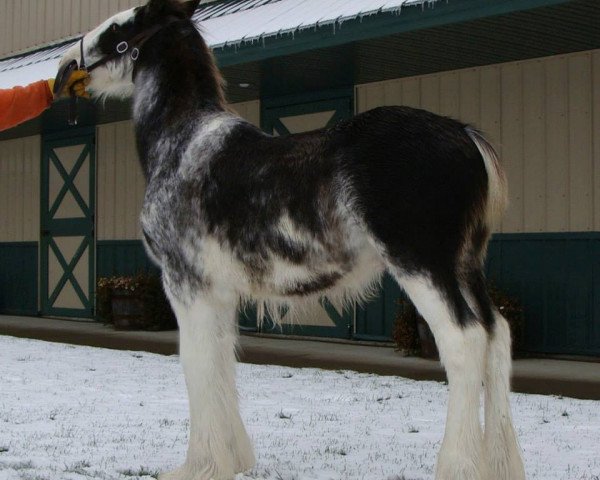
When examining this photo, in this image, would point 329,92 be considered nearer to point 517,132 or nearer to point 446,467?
point 517,132

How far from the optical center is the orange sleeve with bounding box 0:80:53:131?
4.50 metres

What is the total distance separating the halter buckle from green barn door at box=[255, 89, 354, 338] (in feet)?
20.9

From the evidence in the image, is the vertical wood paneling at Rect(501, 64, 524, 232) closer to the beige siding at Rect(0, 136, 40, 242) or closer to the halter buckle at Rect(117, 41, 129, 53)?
the halter buckle at Rect(117, 41, 129, 53)

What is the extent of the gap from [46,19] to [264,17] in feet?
23.2

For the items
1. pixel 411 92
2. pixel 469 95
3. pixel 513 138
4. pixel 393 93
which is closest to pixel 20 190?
pixel 393 93

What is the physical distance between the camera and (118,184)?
1407 cm

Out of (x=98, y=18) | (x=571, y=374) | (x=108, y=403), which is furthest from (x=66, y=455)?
(x=98, y=18)

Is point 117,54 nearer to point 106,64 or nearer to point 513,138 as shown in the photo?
point 106,64

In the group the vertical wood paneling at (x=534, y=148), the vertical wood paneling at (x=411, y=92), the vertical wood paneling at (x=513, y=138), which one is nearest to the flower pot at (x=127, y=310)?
the vertical wood paneling at (x=411, y=92)

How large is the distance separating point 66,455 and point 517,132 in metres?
6.22

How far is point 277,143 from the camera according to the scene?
13.7ft

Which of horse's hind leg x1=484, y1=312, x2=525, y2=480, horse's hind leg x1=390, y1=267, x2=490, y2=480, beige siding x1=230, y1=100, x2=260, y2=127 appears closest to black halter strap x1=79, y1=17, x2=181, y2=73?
horse's hind leg x1=390, y1=267, x2=490, y2=480

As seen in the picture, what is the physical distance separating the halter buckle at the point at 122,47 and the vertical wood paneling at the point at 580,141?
5.80 meters

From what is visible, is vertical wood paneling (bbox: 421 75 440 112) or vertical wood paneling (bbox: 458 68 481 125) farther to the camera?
vertical wood paneling (bbox: 421 75 440 112)
